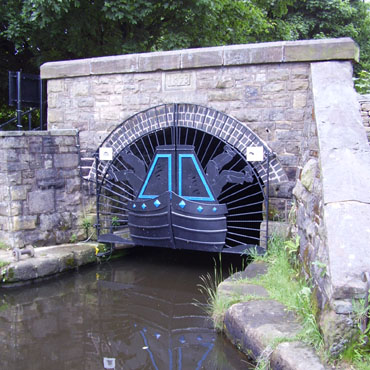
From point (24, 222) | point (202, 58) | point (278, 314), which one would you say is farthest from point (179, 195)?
point (278, 314)

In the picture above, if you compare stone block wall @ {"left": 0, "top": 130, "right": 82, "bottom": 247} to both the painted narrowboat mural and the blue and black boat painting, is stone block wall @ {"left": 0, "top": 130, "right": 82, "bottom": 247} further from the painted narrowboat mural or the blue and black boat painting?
the blue and black boat painting

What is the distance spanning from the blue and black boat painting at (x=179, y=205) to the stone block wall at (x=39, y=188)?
3.61 ft

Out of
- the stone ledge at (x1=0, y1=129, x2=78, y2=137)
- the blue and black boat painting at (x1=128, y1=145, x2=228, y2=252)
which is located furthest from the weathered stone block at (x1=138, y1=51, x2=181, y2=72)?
the stone ledge at (x1=0, y1=129, x2=78, y2=137)

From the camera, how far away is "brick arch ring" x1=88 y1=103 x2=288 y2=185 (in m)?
6.04

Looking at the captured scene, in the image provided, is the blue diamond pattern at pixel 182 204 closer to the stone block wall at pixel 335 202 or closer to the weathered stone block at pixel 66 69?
the stone block wall at pixel 335 202

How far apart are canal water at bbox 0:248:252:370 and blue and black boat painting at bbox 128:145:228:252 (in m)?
0.56

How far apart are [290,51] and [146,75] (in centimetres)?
202

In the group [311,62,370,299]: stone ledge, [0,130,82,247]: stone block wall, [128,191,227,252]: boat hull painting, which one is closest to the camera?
[311,62,370,299]: stone ledge

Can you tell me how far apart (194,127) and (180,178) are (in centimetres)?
71

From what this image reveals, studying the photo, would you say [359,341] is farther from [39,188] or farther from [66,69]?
[66,69]

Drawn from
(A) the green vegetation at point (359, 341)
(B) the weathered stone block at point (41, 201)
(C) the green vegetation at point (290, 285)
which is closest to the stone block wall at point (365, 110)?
(C) the green vegetation at point (290, 285)

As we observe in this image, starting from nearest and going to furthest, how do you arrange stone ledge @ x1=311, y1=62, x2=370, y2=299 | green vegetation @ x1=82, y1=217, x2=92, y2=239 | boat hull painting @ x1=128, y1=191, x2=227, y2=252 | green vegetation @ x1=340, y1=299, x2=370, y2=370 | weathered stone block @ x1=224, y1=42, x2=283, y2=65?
green vegetation @ x1=340, y1=299, x2=370, y2=370, stone ledge @ x1=311, y1=62, x2=370, y2=299, weathered stone block @ x1=224, y1=42, x2=283, y2=65, boat hull painting @ x1=128, y1=191, x2=227, y2=252, green vegetation @ x1=82, y1=217, x2=92, y2=239

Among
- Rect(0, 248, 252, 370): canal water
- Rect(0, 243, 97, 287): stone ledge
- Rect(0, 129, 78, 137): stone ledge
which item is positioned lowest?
Rect(0, 248, 252, 370): canal water

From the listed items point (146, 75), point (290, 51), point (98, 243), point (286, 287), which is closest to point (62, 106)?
point (146, 75)
